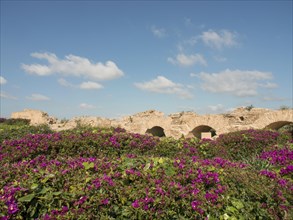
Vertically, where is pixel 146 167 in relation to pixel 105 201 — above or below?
above

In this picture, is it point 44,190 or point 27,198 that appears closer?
point 27,198

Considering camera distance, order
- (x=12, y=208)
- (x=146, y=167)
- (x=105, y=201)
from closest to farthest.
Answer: (x=12, y=208)
(x=105, y=201)
(x=146, y=167)

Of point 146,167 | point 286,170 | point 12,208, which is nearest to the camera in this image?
point 12,208

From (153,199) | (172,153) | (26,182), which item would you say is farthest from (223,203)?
(172,153)

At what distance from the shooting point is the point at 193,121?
1641cm

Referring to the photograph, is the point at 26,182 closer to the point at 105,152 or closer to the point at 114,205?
the point at 114,205

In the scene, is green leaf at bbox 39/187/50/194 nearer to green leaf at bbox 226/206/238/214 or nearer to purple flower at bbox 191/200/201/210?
purple flower at bbox 191/200/201/210

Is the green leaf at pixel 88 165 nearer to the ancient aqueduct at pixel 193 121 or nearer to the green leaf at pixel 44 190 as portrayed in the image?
the green leaf at pixel 44 190

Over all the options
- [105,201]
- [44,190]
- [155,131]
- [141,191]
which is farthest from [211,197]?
[155,131]

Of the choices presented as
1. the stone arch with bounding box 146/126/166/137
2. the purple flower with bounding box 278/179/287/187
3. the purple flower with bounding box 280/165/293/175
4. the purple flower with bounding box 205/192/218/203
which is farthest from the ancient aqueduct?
the purple flower with bounding box 205/192/218/203

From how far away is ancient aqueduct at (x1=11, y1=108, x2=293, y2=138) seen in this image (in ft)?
44.3

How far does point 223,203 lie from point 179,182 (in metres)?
0.57

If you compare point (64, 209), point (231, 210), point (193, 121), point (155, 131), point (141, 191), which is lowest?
point (231, 210)

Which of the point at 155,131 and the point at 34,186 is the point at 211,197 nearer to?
the point at 34,186
